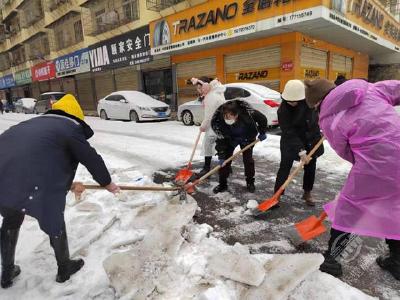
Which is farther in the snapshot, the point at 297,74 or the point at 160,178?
the point at 297,74

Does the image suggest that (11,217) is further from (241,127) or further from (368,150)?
(241,127)

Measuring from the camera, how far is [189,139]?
830 centimetres

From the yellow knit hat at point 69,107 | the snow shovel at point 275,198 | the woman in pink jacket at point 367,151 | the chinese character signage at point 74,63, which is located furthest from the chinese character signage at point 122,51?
the woman in pink jacket at point 367,151

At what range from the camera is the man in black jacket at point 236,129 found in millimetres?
4027

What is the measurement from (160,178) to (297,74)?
27.0 feet

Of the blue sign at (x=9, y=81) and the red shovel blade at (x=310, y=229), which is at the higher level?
the blue sign at (x=9, y=81)

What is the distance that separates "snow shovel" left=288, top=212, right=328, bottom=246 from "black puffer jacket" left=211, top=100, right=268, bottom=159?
1.56m

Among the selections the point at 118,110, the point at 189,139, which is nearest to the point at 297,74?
the point at 189,139

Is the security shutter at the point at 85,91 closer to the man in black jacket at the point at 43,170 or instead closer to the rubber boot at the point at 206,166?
the rubber boot at the point at 206,166

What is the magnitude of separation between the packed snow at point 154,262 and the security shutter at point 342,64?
13.3 m

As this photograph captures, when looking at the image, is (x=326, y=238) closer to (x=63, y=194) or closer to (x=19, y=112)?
(x=63, y=194)

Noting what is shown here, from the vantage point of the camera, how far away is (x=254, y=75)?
1253 centimetres

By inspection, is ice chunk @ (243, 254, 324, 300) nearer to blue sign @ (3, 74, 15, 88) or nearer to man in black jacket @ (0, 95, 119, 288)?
man in black jacket @ (0, 95, 119, 288)

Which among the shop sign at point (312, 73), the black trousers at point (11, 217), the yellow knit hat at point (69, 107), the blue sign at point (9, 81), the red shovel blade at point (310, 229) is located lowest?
the red shovel blade at point (310, 229)
